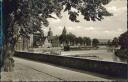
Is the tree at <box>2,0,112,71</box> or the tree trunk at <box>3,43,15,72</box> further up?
the tree at <box>2,0,112,71</box>

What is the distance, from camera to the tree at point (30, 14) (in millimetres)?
16688

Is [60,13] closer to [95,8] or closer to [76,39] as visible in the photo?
[95,8]

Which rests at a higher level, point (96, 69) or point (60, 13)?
point (60, 13)

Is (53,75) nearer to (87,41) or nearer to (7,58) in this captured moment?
(7,58)

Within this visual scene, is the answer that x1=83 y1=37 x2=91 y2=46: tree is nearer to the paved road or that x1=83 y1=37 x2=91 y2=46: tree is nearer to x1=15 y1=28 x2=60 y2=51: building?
x1=15 y1=28 x2=60 y2=51: building

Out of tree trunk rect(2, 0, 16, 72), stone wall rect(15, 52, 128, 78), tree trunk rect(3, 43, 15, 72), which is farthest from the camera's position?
tree trunk rect(3, 43, 15, 72)

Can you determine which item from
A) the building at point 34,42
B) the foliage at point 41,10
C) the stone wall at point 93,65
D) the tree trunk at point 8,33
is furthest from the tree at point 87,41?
the tree trunk at point 8,33

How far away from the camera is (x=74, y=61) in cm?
1908

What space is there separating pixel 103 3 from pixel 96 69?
14.8ft

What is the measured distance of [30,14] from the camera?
55.9ft

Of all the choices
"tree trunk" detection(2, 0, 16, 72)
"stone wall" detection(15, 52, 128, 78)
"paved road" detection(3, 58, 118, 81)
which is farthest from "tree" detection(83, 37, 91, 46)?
"tree trunk" detection(2, 0, 16, 72)

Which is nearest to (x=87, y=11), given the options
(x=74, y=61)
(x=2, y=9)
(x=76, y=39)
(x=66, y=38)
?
(x=74, y=61)

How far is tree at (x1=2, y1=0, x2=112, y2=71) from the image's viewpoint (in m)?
16.7

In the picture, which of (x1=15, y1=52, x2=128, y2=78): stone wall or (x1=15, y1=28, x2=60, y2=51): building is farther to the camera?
(x1=15, y1=28, x2=60, y2=51): building
